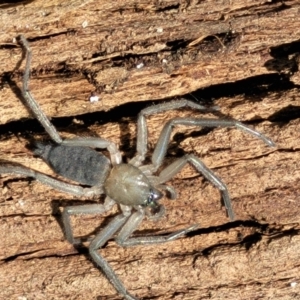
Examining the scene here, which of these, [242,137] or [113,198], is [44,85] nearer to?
[113,198]

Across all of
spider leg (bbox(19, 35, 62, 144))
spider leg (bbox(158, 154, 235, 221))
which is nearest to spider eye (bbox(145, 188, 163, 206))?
spider leg (bbox(158, 154, 235, 221))

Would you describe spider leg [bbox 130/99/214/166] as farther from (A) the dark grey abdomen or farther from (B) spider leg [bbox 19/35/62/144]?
(B) spider leg [bbox 19/35/62/144]

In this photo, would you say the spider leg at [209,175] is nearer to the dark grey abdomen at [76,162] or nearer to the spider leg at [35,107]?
the dark grey abdomen at [76,162]

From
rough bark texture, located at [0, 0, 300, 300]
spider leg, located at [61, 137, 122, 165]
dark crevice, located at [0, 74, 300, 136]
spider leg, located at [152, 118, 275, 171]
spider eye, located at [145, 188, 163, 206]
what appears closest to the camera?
spider leg, located at [152, 118, 275, 171]

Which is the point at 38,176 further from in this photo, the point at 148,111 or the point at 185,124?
the point at 185,124

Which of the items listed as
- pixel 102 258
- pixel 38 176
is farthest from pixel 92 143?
pixel 102 258

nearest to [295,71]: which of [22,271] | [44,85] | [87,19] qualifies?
[87,19]
